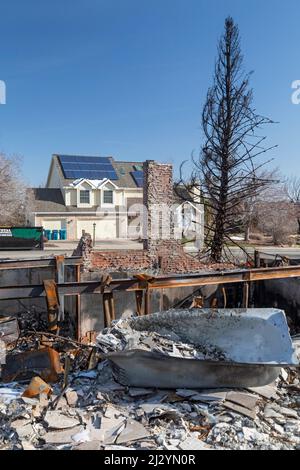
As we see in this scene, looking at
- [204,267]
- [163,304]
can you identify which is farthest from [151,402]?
[204,267]

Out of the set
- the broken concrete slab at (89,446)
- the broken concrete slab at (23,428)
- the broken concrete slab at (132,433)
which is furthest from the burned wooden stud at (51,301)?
the broken concrete slab at (89,446)

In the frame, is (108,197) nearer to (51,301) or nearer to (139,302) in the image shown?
(139,302)

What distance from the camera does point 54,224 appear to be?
34.9 m

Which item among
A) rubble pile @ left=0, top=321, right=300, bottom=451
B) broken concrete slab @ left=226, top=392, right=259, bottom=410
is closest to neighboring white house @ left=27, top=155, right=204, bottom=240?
rubble pile @ left=0, top=321, right=300, bottom=451

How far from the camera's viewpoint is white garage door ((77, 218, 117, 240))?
3534 centimetres

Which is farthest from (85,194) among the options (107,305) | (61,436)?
(61,436)

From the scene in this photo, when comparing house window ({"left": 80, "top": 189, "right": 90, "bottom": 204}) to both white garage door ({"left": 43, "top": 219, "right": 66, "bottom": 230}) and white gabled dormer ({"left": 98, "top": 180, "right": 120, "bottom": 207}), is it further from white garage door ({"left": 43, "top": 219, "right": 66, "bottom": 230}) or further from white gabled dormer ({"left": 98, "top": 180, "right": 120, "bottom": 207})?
white garage door ({"left": 43, "top": 219, "right": 66, "bottom": 230})

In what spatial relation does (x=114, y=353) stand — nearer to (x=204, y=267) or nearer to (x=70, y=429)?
(x=70, y=429)

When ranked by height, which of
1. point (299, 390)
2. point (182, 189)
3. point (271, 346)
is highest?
point (182, 189)

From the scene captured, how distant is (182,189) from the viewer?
18.6 metres

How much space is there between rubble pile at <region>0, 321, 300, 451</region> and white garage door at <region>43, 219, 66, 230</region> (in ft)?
99.1

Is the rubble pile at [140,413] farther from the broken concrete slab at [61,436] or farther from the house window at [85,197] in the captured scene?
the house window at [85,197]

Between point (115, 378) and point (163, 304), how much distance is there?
477cm

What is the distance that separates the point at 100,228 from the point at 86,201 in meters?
2.94
